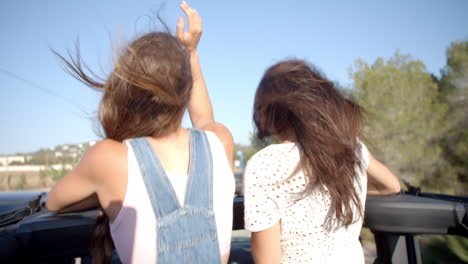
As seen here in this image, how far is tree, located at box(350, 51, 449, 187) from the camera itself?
63.1ft

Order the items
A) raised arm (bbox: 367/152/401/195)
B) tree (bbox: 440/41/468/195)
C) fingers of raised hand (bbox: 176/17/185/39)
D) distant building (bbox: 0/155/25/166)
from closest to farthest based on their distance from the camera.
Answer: raised arm (bbox: 367/152/401/195) → fingers of raised hand (bbox: 176/17/185/39) → distant building (bbox: 0/155/25/166) → tree (bbox: 440/41/468/195)

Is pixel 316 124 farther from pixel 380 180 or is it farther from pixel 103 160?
pixel 103 160

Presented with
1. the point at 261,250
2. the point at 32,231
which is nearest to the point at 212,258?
the point at 261,250

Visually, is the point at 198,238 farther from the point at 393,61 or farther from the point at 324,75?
the point at 393,61

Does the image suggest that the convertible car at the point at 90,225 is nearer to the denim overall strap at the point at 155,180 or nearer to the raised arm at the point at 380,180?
the raised arm at the point at 380,180

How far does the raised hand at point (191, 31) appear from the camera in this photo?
68.5 inches

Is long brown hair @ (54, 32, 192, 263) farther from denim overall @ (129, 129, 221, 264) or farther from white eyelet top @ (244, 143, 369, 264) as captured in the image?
white eyelet top @ (244, 143, 369, 264)

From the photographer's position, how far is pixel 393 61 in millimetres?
22375

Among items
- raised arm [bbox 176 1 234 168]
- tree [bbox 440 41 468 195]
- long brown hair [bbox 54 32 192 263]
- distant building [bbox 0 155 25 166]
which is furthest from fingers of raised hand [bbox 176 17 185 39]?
tree [bbox 440 41 468 195]

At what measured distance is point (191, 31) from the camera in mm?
1766

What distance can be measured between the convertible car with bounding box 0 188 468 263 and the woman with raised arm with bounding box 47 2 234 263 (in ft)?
0.84

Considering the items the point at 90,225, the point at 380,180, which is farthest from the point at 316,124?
the point at 90,225

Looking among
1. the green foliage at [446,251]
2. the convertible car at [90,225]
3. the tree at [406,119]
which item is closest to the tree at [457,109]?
the tree at [406,119]

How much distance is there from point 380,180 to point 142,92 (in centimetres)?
130
